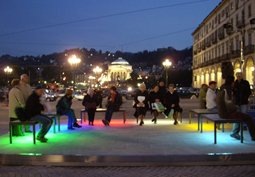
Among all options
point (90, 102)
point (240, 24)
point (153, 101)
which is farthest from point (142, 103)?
point (240, 24)

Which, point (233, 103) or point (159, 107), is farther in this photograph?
point (159, 107)

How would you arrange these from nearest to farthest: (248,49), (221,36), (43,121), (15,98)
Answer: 1. (43,121)
2. (15,98)
3. (248,49)
4. (221,36)

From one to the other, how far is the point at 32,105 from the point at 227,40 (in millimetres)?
49150

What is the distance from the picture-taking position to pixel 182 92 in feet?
149

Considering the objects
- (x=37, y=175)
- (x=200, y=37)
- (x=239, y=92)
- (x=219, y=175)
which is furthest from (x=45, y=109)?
(x=200, y=37)

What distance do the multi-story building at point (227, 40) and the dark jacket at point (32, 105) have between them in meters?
22.2

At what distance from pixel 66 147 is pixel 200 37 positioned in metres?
72.4

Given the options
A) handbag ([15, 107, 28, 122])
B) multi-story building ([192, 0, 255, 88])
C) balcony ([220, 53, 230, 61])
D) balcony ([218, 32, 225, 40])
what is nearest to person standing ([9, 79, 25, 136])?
handbag ([15, 107, 28, 122])

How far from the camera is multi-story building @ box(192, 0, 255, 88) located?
41250 millimetres

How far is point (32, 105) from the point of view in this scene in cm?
863

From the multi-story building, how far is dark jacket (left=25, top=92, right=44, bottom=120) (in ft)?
73.0

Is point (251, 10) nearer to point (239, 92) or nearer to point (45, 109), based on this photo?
point (239, 92)

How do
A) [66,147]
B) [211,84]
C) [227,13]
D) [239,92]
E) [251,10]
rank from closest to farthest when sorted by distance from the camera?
1. [66,147]
2. [239,92]
3. [211,84]
4. [251,10]
5. [227,13]

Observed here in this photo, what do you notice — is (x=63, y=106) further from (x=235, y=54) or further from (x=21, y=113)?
(x=235, y=54)
